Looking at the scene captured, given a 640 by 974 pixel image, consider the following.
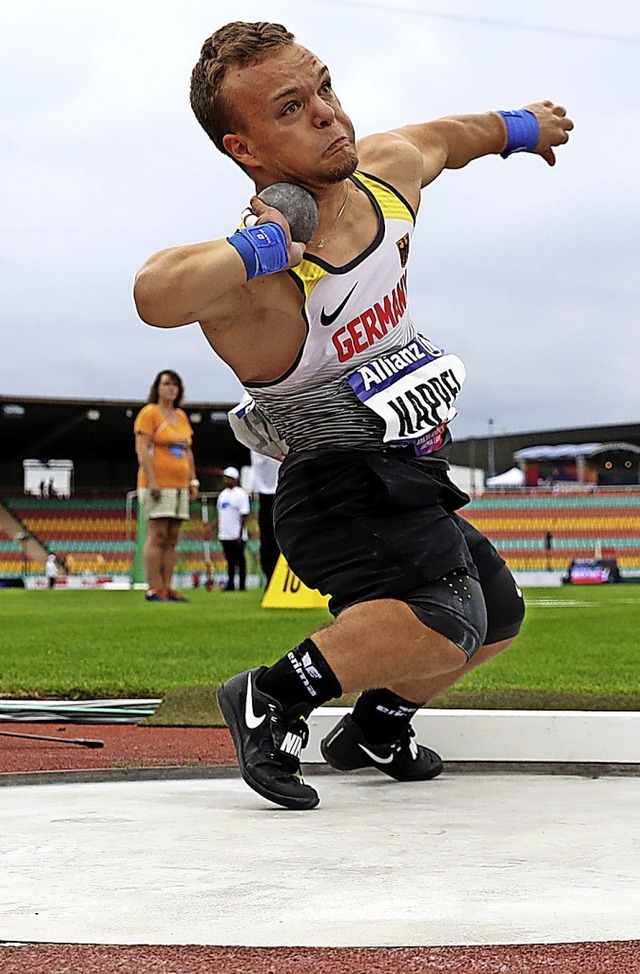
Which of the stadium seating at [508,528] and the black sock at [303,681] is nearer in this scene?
the black sock at [303,681]

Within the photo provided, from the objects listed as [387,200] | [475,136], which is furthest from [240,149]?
[475,136]

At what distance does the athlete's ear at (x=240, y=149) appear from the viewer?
2912 millimetres

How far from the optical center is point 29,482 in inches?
1564

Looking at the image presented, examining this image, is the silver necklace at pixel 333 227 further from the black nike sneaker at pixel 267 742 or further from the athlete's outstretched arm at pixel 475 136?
the black nike sneaker at pixel 267 742

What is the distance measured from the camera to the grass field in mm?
→ 4754

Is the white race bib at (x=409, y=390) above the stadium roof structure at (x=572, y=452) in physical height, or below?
above

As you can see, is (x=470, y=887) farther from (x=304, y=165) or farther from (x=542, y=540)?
(x=542, y=540)

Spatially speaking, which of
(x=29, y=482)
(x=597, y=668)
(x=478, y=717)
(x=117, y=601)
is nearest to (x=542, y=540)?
(x=29, y=482)

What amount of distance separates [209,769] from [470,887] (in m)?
1.55

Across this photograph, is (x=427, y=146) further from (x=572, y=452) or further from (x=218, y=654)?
(x=572, y=452)

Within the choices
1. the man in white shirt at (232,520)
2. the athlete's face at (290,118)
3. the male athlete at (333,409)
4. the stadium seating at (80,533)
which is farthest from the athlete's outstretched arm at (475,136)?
the stadium seating at (80,533)

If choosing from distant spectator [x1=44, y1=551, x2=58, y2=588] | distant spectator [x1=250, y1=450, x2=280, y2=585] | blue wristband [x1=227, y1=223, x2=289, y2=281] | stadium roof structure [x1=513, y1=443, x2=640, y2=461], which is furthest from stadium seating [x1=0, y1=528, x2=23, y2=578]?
blue wristband [x1=227, y1=223, x2=289, y2=281]

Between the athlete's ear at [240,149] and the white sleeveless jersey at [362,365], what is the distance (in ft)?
0.88

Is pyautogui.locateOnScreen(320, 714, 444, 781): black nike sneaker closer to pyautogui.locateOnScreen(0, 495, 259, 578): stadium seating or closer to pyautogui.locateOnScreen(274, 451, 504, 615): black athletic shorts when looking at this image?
pyautogui.locateOnScreen(274, 451, 504, 615): black athletic shorts
